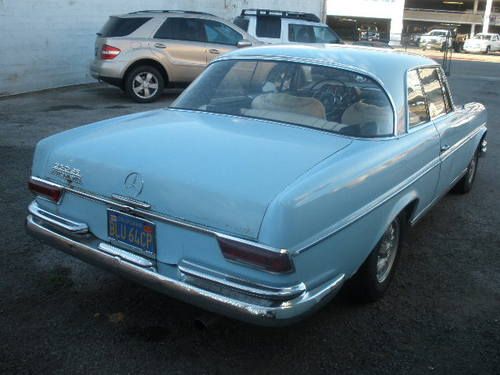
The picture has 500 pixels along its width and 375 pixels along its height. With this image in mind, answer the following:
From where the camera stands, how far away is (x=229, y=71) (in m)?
→ 4.16

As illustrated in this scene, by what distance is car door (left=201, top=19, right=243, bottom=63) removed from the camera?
11.2m

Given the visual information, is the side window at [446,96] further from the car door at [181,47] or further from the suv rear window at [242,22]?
the suv rear window at [242,22]

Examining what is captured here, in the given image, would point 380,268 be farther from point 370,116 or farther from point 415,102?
point 415,102

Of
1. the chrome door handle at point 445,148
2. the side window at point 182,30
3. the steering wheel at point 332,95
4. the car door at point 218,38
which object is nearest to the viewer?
the steering wheel at point 332,95

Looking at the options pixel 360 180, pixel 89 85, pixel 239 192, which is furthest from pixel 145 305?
pixel 89 85

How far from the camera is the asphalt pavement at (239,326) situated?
9.57 ft

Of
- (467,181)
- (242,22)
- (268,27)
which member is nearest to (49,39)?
(242,22)

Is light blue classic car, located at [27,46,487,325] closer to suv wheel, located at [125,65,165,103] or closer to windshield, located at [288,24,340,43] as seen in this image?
suv wheel, located at [125,65,165,103]

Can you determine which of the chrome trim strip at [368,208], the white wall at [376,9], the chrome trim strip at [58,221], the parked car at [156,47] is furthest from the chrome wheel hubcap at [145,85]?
the white wall at [376,9]

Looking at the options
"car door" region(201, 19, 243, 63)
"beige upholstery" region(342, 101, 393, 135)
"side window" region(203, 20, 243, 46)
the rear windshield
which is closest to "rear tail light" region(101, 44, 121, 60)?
the rear windshield

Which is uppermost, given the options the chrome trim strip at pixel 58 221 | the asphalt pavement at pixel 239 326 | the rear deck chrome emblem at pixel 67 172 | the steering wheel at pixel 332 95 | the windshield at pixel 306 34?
the windshield at pixel 306 34

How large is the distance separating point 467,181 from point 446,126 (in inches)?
66.8

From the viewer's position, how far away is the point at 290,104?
375 cm

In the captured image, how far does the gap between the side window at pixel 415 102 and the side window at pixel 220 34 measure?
7647 mm
